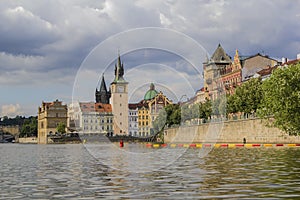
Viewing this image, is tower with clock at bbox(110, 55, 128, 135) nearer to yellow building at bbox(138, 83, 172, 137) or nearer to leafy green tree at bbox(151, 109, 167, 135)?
yellow building at bbox(138, 83, 172, 137)

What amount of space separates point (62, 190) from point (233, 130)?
291 feet

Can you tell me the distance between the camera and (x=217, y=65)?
622ft

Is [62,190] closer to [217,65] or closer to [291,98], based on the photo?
[291,98]

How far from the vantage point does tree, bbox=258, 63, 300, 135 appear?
68500mm

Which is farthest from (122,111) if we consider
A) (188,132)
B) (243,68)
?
(243,68)

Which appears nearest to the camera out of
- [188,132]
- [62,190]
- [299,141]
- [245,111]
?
[62,190]

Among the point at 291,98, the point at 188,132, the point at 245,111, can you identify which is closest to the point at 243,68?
the point at 188,132

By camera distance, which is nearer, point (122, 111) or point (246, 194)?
point (246, 194)

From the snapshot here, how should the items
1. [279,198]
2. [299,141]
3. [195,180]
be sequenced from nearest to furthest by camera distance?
[279,198], [195,180], [299,141]

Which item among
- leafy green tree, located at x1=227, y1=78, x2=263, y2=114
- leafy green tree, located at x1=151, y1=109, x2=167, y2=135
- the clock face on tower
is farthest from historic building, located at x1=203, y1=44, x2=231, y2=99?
the clock face on tower

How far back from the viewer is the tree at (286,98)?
225 ft

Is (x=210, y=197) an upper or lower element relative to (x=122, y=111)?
lower

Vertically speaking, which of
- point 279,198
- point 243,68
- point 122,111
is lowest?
point 279,198

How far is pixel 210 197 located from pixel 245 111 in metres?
91.0
